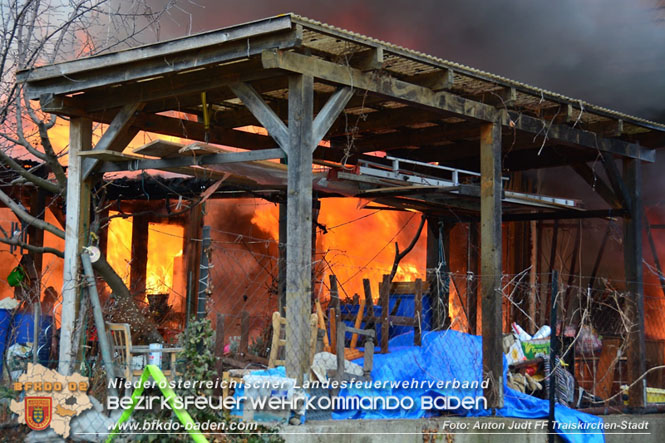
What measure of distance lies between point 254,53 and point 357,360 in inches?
179

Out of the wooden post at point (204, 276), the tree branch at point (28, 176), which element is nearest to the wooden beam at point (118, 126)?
the tree branch at point (28, 176)

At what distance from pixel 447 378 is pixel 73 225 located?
5.29m

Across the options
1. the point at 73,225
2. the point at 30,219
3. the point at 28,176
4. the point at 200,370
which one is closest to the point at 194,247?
the point at 28,176

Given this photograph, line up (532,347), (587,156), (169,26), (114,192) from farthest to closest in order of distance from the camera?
(169,26) → (114,192) → (587,156) → (532,347)

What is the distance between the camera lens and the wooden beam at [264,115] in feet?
26.5

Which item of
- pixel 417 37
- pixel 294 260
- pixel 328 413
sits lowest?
pixel 328 413

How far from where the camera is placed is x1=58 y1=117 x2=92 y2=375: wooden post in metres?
9.58

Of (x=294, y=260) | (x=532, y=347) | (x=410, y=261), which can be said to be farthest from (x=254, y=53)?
(x=410, y=261)

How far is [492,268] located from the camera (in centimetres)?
984

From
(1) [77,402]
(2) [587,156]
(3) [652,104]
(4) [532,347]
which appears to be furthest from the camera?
(3) [652,104]

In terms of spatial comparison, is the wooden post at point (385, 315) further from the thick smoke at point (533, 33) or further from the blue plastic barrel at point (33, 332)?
the thick smoke at point (533, 33)

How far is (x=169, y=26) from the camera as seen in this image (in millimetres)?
21062

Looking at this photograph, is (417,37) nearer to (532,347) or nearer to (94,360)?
(532,347)

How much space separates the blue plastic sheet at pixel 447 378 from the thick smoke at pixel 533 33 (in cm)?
1165
